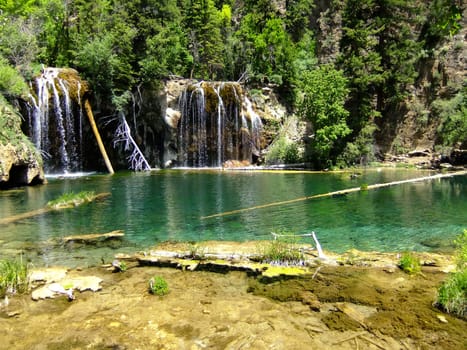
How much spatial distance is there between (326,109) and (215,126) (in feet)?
35.9

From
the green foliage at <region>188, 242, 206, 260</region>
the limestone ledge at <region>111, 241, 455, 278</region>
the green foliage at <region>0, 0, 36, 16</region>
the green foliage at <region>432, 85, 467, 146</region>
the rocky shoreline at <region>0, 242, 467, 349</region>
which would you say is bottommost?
the rocky shoreline at <region>0, 242, 467, 349</region>

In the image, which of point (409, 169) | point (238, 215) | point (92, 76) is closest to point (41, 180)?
point (92, 76)

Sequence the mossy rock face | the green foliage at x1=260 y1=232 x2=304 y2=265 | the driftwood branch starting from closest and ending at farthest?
the green foliage at x1=260 y1=232 x2=304 y2=265 → the mossy rock face → the driftwood branch

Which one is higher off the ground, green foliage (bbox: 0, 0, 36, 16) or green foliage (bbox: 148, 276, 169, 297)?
green foliage (bbox: 0, 0, 36, 16)

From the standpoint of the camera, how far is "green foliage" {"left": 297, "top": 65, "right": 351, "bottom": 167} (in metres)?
32.7

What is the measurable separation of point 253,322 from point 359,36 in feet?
120

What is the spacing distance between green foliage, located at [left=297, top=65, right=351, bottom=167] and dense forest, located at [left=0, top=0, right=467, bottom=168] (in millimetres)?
89

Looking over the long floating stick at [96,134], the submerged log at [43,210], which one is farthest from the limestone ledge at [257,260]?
the long floating stick at [96,134]

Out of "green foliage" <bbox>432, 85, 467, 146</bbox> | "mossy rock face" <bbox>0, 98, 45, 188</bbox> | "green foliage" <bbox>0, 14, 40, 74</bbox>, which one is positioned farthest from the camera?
"green foliage" <bbox>432, 85, 467, 146</bbox>

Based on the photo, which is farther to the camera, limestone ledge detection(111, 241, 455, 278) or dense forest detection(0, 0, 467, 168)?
dense forest detection(0, 0, 467, 168)

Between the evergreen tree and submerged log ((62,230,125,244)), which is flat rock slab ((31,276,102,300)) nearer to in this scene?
submerged log ((62,230,125,244))

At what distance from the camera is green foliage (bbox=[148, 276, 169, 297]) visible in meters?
7.83

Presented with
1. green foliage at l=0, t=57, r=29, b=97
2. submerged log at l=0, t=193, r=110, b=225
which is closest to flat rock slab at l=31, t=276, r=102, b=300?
submerged log at l=0, t=193, r=110, b=225

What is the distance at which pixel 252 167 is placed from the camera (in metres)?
Result: 36.3
